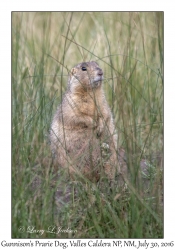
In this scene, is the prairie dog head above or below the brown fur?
above

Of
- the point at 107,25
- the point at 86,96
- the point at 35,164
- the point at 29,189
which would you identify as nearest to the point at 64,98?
the point at 86,96

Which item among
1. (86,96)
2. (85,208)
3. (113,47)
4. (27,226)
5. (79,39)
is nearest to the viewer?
(27,226)

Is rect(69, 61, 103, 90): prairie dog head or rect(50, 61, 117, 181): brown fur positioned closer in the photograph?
rect(50, 61, 117, 181): brown fur

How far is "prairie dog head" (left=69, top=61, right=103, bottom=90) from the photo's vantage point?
20.9 feet

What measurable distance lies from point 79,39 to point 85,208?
5573 millimetres

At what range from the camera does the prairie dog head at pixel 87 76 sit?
6367mm

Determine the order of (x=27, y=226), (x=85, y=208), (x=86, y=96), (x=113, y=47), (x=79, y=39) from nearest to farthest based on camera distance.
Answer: (x=27, y=226) < (x=85, y=208) < (x=86, y=96) < (x=113, y=47) < (x=79, y=39)

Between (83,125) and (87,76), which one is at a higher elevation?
(87,76)

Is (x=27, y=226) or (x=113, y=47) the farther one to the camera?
(x=113, y=47)

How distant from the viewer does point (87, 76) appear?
263 inches

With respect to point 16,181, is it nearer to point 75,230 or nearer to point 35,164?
point 35,164

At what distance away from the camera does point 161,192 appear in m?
5.19

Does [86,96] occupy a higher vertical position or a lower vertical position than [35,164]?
higher

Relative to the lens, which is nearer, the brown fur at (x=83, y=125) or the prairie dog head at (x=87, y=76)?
the brown fur at (x=83, y=125)
